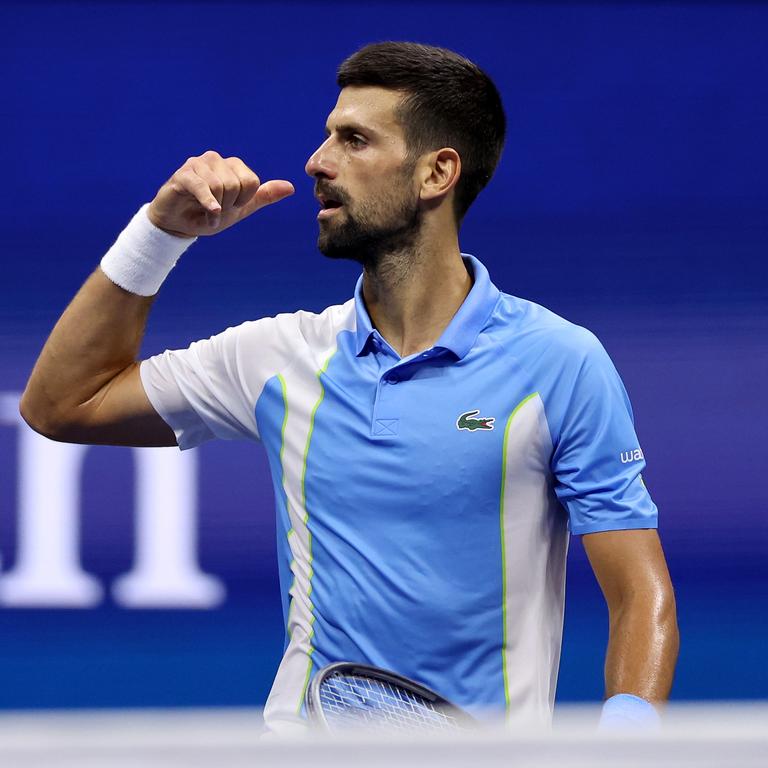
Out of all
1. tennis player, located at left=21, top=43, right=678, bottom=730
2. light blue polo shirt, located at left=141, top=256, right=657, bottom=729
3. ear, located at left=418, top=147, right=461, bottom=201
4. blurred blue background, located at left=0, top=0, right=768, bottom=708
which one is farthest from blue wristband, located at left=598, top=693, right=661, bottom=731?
blurred blue background, located at left=0, top=0, right=768, bottom=708

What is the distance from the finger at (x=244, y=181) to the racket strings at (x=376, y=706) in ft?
2.56

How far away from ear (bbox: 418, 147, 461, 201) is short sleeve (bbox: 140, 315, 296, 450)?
0.32m

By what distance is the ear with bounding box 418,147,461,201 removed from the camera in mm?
2182

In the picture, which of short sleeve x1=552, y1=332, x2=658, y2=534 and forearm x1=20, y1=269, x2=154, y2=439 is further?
forearm x1=20, y1=269, x2=154, y2=439

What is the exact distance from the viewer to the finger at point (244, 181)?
2.07 meters

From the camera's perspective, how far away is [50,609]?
3.40m

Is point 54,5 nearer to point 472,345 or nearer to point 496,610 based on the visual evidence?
point 472,345

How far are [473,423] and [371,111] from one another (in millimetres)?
556

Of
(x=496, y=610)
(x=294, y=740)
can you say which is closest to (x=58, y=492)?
(x=496, y=610)

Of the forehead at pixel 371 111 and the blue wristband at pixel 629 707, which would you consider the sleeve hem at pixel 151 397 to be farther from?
the blue wristband at pixel 629 707

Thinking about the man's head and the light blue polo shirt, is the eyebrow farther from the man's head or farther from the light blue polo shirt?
the light blue polo shirt

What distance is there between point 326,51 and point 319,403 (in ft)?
5.25

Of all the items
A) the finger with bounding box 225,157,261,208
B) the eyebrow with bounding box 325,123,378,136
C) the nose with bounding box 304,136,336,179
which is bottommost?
the finger with bounding box 225,157,261,208

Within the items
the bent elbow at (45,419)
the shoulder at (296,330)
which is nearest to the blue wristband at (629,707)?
the shoulder at (296,330)
